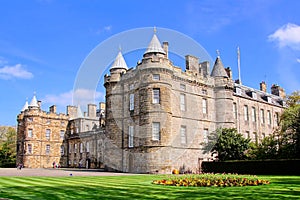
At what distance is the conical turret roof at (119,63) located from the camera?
1385 inches

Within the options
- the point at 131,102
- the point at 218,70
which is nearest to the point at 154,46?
the point at 131,102

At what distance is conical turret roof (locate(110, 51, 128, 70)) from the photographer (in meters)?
35.2

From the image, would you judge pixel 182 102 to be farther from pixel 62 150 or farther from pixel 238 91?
pixel 62 150

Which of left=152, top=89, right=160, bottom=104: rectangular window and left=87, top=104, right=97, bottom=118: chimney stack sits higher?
left=87, top=104, right=97, bottom=118: chimney stack

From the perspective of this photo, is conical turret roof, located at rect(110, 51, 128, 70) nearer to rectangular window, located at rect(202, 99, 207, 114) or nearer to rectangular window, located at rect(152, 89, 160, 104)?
rectangular window, located at rect(152, 89, 160, 104)

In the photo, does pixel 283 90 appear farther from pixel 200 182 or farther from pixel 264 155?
pixel 200 182

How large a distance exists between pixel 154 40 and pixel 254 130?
19778mm

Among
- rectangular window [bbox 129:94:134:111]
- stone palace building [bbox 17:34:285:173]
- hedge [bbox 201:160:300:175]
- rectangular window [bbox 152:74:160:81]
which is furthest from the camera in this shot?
rectangular window [bbox 129:94:134:111]

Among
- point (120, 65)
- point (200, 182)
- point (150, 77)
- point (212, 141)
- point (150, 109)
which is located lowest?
point (200, 182)

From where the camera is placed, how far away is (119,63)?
35.3m

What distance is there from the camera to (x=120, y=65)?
3519 cm

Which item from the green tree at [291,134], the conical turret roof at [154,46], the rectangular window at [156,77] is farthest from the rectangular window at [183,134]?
the green tree at [291,134]

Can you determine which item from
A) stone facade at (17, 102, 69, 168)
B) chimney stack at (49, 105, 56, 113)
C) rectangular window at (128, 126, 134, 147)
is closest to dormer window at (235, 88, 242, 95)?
rectangular window at (128, 126, 134, 147)

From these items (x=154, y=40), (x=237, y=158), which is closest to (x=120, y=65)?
(x=154, y=40)
